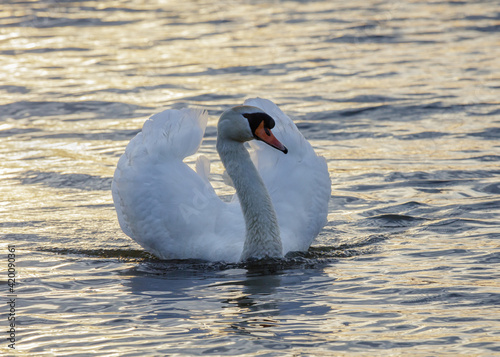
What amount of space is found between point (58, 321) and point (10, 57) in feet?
45.5

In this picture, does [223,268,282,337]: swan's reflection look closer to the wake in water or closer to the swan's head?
the wake in water

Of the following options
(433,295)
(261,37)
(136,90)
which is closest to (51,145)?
(136,90)

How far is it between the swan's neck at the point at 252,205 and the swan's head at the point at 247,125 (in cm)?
13

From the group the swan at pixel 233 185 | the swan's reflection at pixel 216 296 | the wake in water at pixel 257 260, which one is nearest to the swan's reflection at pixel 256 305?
the swan's reflection at pixel 216 296

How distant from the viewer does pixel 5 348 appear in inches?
241

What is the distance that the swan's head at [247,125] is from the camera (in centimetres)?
761

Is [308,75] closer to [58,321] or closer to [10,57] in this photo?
[10,57]

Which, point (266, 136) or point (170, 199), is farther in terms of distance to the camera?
point (170, 199)

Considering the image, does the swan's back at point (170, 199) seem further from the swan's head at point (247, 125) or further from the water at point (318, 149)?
the swan's head at point (247, 125)

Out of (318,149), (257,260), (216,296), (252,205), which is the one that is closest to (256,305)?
(216,296)

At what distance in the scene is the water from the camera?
6.37 metres

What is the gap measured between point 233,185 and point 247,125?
0.71 meters

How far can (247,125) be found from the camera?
303 inches

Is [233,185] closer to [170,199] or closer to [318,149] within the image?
[170,199]
